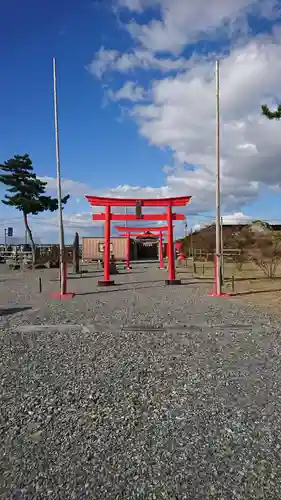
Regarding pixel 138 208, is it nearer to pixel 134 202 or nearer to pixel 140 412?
pixel 134 202

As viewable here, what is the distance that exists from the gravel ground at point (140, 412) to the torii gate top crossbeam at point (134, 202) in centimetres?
897

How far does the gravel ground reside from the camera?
8.23 ft

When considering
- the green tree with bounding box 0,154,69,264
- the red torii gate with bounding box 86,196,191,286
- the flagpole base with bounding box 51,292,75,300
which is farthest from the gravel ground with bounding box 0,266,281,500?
the green tree with bounding box 0,154,69,264

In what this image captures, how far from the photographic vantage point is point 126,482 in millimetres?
2496

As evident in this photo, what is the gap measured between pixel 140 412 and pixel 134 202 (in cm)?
1279

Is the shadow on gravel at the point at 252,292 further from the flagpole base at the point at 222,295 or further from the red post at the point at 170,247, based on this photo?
the red post at the point at 170,247

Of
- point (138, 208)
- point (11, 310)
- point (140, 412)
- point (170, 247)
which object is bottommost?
point (140, 412)

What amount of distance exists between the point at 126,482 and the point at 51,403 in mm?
1448

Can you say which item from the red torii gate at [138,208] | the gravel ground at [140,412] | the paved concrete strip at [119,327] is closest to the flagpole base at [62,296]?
the red torii gate at [138,208]

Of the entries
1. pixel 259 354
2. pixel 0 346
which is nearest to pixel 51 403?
pixel 0 346

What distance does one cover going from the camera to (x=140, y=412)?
3543mm

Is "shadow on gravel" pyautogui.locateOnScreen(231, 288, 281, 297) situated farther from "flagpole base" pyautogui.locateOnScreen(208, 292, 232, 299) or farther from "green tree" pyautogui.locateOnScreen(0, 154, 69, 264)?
"green tree" pyautogui.locateOnScreen(0, 154, 69, 264)

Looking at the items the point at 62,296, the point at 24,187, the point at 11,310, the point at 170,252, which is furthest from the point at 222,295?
the point at 24,187

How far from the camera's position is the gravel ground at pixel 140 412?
2508 millimetres
